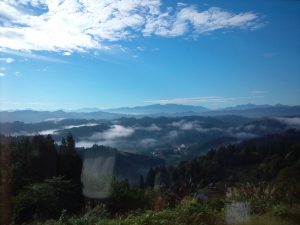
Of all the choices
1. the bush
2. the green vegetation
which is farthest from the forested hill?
the bush

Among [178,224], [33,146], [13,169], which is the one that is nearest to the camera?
[178,224]

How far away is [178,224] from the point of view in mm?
6844

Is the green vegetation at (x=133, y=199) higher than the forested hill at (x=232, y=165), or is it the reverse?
the green vegetation at (x=133, y=199)

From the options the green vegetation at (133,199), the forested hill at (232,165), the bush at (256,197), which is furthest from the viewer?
the forested hill at (232,165)

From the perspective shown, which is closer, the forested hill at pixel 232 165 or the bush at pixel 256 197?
the bush at pixel 256 197

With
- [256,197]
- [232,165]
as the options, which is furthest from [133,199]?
[232,165]

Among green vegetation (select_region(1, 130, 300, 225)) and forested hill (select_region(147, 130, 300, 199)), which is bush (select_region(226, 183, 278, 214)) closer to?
green vegetation (select_region(1, 130, 300, 225))

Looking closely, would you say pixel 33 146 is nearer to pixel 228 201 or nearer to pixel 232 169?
pixel 228 201

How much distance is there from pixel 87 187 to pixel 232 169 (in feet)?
270

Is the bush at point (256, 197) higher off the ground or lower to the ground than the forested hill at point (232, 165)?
higher

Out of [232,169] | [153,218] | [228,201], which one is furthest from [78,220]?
[232,169]

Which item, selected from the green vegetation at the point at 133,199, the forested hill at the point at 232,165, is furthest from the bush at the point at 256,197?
the forested hill at the point at 232,165

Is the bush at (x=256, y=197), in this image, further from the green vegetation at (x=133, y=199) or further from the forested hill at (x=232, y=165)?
the forested hill at (x=232, y=165)

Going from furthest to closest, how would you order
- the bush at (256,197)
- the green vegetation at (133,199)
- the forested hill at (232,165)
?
the forested hill at (232,165) → the bush at (256,197) → the green vegetation at (133,199)
